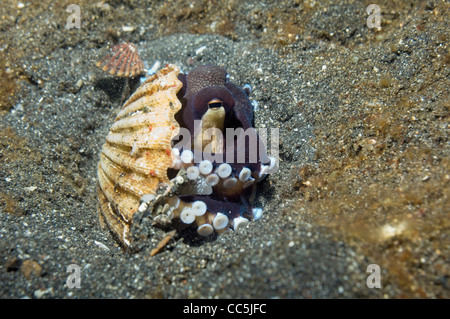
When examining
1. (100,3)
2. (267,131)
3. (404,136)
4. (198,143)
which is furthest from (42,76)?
(404,136)

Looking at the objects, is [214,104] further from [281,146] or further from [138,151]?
[281,146]

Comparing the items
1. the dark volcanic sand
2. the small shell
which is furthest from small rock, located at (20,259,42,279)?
the small shell

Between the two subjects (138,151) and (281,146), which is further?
(281,146)

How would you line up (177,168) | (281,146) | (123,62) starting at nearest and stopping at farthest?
1. (177,168)
2. (281,146)
3. (123,62)

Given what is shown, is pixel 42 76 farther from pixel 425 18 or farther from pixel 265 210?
pixel 425 18

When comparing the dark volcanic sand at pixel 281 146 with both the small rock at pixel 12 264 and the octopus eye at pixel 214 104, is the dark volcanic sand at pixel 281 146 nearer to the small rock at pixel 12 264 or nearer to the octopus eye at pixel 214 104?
the small rock at pixel 12 264

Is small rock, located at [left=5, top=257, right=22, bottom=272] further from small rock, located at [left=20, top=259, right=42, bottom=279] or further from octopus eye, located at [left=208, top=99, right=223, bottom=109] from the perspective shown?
octopus eye, located at [left=208, top=99, right=223, bottom=109]

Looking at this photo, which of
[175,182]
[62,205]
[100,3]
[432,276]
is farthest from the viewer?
[100,3]

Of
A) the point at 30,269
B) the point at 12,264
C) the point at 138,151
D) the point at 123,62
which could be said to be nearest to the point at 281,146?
the point at 138,151
